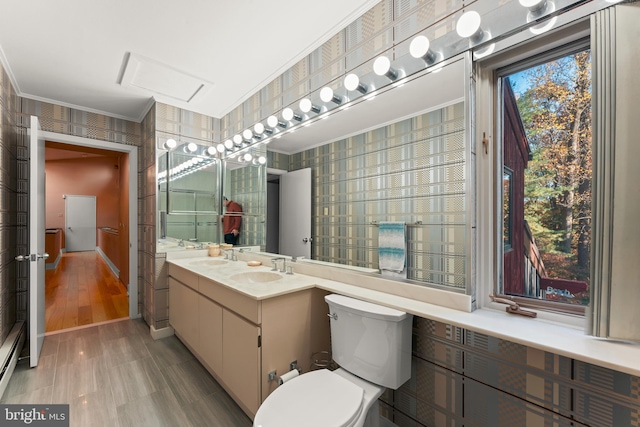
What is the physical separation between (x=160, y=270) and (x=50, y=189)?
7.33 metres

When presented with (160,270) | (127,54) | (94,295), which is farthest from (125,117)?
(94,295)

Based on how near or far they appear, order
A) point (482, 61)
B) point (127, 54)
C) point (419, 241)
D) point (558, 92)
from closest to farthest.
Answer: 1. point (558, 92)
2. point (482, 61)
3. point (419, 241)
4. point (127, 54)

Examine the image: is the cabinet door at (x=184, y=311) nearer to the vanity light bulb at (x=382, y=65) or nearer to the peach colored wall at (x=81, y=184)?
the vanity light bulb at (x=382, y=65)

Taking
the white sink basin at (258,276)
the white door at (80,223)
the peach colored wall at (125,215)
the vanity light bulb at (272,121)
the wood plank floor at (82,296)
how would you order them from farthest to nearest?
the white door at (80,223) → the peach colored wall at (125,215) → the wood plank floor at (82,296) → the vanity light bulb at (272,121) → the white sink basin at (258,276)

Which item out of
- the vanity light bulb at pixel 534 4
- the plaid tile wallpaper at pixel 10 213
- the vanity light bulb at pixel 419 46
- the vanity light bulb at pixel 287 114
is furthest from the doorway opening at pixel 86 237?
the vanity light bulb at pixel 534 4

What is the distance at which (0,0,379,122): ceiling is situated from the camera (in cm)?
162

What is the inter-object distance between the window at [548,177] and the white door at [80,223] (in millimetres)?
10415

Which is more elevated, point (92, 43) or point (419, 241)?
point (92, 43)

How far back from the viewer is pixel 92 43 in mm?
1925

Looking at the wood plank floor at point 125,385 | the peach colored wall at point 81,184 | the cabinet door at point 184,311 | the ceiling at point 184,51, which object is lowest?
the wood plank floor at point 125,385

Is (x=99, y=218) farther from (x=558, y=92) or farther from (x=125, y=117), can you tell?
(x=558, y=92)

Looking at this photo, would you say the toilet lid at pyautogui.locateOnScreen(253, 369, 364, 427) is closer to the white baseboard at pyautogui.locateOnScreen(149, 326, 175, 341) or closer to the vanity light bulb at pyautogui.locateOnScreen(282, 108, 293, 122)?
the vanity light bulb at pyautogui.locateOnScreen(282, 108, 293, 122)

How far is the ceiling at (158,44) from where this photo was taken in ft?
5.33

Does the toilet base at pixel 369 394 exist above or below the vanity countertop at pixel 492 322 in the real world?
below
